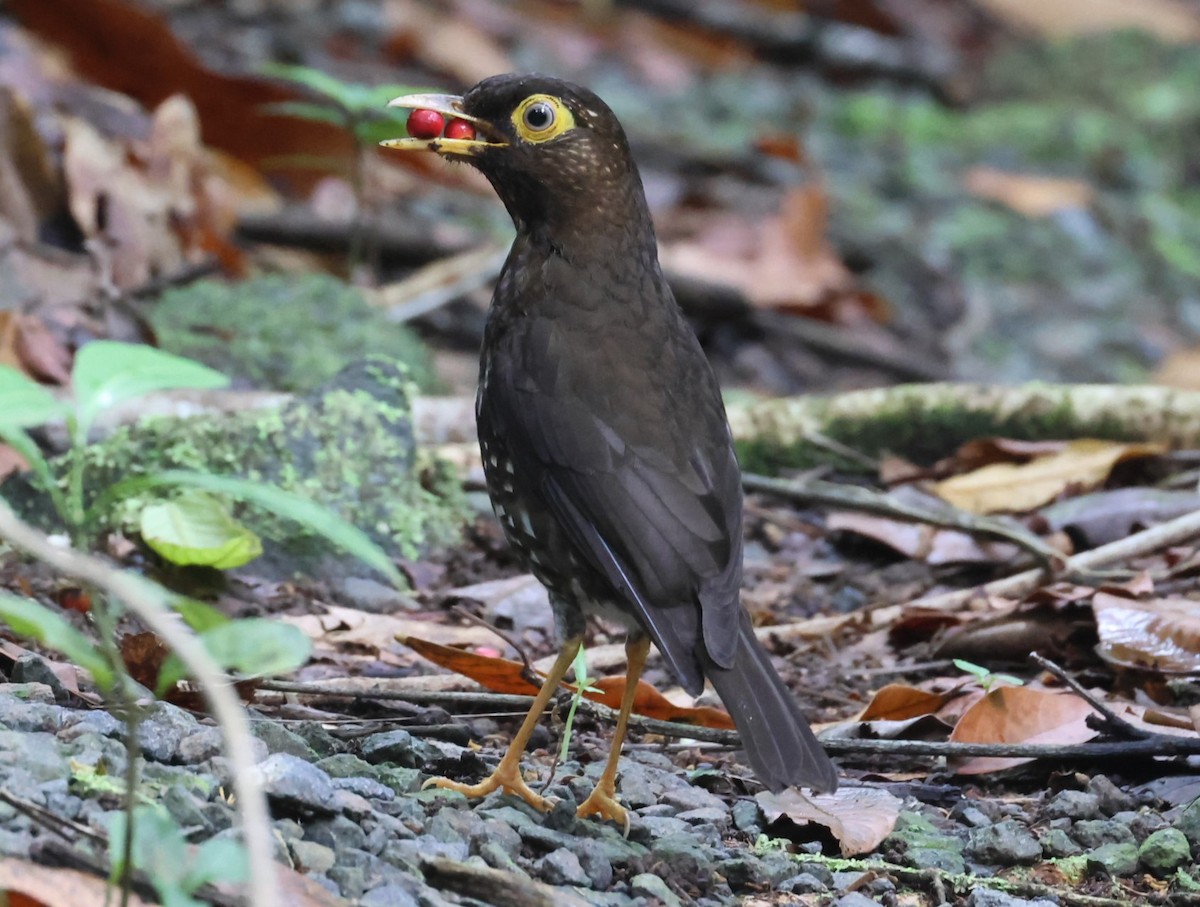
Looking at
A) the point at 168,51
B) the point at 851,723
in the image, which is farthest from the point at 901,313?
the point at 851,723

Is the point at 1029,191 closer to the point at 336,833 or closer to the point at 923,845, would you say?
the point at 923,845

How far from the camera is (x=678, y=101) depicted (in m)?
11.5

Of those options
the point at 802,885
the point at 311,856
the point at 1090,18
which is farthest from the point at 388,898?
the point at 1090,18

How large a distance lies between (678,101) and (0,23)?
5154 millimetres

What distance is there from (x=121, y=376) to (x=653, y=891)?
1.30 metres

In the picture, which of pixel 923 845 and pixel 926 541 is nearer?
pixel 923 845

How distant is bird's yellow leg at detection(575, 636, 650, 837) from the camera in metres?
3.20

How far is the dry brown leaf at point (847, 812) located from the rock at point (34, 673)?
1419 millimetres

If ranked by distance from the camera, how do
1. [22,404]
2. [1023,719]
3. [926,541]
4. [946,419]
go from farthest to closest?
1. [946,419]
2. [926,541]
3. [1023,719]
4. [22,404]

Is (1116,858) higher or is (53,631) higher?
(53,631)

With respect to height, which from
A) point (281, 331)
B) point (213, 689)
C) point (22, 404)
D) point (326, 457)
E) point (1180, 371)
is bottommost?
point (1180, 371)

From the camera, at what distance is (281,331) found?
6027 mm

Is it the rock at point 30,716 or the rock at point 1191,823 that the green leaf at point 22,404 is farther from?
the rock at point 1191,823

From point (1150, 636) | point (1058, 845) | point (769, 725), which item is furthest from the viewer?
point (1150, 636)
